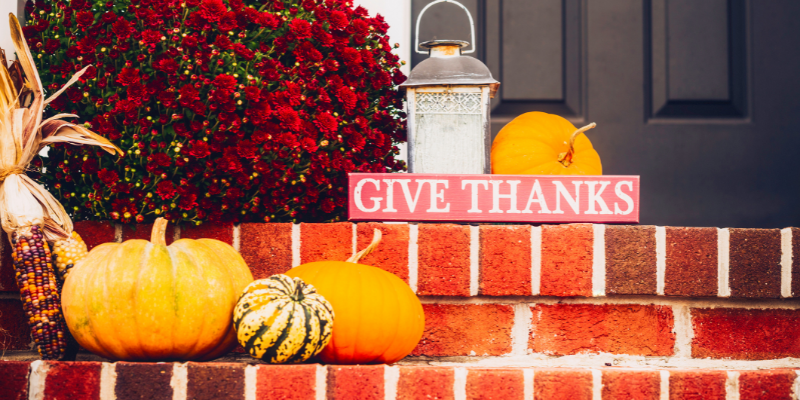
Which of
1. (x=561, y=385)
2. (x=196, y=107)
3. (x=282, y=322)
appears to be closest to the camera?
(x=282, y=322)

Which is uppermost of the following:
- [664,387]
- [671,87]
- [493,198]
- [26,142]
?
[671,87]

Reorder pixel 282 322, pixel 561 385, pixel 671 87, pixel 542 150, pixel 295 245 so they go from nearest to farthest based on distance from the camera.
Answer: pixel 282 322 < pixel 561 385 < pixel 295 245 < pixel 542 150 < pixel 671 87

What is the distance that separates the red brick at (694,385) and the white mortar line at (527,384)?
1.08 ft

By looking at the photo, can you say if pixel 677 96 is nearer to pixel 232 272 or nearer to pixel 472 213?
pixel 472 213

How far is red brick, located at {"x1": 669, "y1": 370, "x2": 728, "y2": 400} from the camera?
56.9 inches

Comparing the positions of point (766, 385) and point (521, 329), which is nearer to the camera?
point (766, 385)

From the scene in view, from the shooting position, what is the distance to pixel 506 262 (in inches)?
63.0

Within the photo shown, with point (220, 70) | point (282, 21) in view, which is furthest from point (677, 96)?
point (220, 70)

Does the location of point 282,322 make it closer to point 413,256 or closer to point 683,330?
point 413,256

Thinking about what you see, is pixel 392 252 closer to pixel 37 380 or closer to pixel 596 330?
pixel 596 330

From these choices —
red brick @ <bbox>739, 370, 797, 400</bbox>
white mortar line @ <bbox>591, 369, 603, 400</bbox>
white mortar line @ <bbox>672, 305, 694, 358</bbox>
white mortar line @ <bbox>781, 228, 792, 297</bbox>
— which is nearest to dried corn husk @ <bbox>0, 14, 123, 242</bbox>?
white mortar line @ <bbox>591, 369, 603, 400</bbox>

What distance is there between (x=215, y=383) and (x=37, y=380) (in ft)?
1.35

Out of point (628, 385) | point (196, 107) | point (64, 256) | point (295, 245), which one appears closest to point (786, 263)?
point (628, 385)

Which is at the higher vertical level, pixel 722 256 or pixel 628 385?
pixel 722 256
